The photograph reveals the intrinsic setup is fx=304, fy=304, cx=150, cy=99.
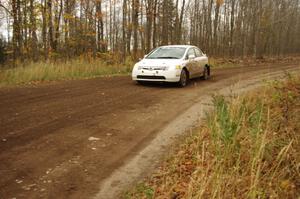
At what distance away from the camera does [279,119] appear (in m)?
5.50

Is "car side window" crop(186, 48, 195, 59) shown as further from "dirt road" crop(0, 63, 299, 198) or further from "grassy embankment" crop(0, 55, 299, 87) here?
"grassy embankment" crop(0, 55, 299, 87)

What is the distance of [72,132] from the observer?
603 cm

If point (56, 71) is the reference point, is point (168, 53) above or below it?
above

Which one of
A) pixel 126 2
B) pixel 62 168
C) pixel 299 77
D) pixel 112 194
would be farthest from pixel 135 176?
pixel 126 2

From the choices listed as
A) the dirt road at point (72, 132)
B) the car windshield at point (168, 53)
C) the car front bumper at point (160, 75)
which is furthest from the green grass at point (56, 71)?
the car front bumper at point (160, 75)

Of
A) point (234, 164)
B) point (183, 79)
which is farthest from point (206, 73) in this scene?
point (234, 164)

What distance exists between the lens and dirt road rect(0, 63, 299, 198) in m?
4.11

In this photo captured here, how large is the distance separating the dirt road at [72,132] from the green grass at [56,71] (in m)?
2.09

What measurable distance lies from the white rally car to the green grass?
12.5ft

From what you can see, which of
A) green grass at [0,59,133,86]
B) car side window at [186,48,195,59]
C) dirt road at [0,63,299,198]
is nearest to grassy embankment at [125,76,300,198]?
dirt road at [0,63,299,198]

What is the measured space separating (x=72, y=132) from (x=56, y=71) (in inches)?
335

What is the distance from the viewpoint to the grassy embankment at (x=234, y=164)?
11.3ft

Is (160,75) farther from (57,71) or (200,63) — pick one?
(57,71)

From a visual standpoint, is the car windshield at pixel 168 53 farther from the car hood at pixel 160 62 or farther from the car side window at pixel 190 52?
the car hood at pixel 160 62
